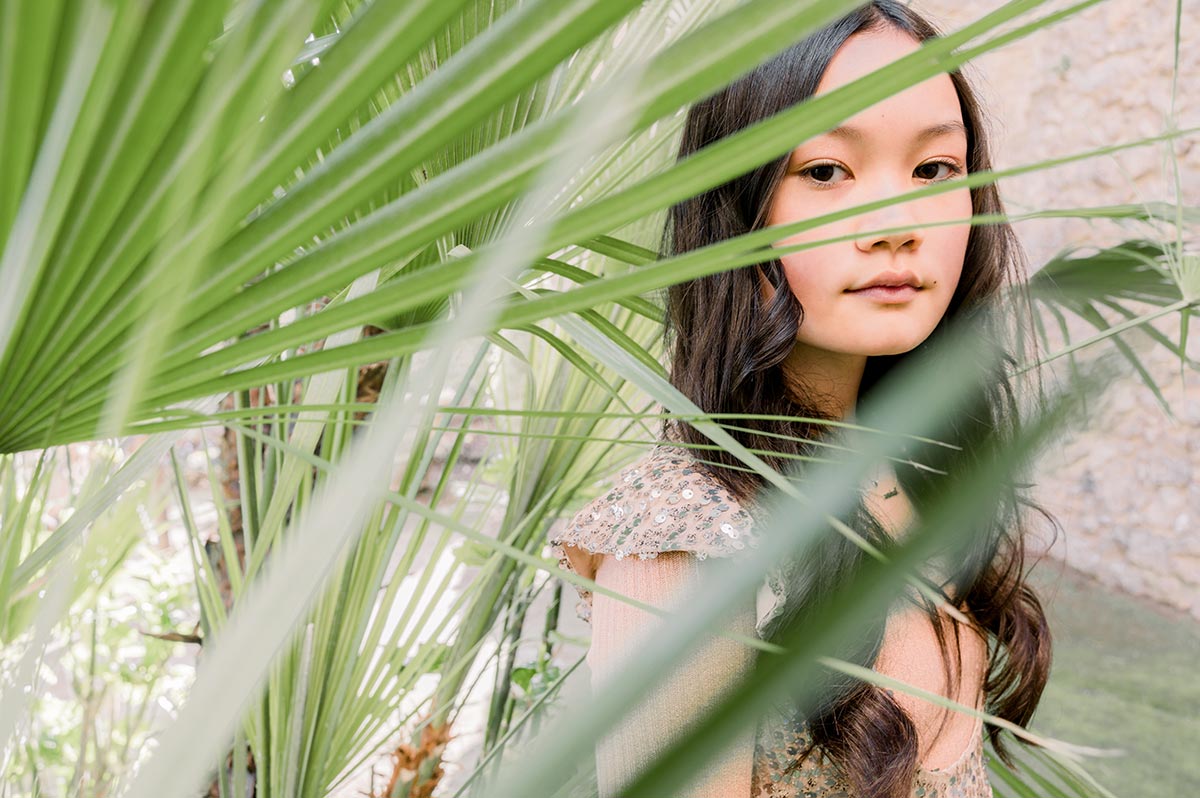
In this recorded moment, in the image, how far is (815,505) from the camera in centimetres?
13

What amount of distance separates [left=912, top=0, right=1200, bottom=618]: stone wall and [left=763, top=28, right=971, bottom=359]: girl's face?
3122 millimetres

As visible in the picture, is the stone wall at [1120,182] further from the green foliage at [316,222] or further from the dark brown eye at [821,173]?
the green foliage at [316,222]

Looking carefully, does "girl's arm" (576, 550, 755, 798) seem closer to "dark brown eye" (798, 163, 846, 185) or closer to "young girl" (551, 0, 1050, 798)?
Result: "young girl" (551, 0, 1050, 798)

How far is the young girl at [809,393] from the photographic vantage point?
0.58 metres

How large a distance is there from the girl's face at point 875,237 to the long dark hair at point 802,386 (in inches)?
0.8

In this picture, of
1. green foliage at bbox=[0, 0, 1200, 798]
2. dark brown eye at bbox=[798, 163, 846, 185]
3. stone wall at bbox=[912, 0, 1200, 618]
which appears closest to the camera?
green foliage at bbox=[0, 0, 1200, 798]

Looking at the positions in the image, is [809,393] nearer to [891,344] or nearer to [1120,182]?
[891,344]

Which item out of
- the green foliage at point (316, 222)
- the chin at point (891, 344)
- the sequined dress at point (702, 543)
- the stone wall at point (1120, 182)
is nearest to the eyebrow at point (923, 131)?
the chin at point (891, 344)

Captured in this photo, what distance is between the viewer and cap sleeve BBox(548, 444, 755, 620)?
0.58 m

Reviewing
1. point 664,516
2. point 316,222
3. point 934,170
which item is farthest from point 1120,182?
point 316,222

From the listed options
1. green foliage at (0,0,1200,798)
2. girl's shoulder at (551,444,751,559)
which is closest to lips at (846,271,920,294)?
girl's shoulder at (551,444,751,559)

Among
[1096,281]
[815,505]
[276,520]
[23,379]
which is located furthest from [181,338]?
[1096,281]

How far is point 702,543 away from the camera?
0.58 metres

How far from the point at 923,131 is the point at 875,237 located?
89mm
